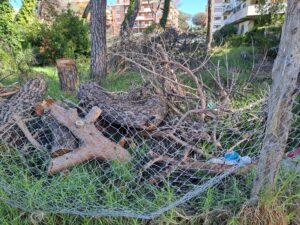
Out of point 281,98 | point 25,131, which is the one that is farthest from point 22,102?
point 281,98

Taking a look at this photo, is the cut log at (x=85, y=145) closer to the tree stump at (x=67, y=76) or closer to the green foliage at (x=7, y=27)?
the tree stump at (x=67, y=76)

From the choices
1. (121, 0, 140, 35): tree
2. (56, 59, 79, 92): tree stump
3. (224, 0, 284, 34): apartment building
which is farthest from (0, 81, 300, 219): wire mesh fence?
(224, 0, 284, 34): apartment building

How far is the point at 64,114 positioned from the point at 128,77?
423 centimetres

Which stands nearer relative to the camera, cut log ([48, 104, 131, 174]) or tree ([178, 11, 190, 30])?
cut log ([48, 104, 131, 174])

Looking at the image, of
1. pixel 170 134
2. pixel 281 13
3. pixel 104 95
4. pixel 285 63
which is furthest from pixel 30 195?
pixel 281 13

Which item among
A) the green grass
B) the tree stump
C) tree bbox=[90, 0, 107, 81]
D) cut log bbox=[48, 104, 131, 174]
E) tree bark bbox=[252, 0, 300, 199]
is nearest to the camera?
tree bark bbox=[252, 0, 300, 199]

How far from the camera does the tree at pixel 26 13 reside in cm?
1335

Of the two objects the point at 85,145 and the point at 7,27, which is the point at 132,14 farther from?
the point at 85,145

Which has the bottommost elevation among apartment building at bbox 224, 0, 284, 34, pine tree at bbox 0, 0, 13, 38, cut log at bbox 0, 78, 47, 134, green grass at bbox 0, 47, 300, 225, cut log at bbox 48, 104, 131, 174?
green grass at bbox 0, 47, 300, 225

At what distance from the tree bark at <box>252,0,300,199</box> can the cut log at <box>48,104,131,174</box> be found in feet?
4.28

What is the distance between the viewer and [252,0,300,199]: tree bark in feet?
5.22

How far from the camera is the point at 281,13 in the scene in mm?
11734

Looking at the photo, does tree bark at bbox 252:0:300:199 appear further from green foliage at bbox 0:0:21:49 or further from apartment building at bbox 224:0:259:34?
apartment building at bbox 224:0:259:34

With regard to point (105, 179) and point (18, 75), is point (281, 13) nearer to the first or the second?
→ point (18, 75)
